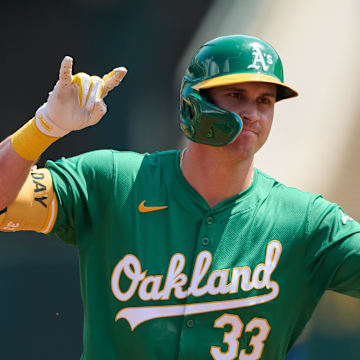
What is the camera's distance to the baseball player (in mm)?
2330

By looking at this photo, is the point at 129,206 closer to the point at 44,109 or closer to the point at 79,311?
the point at 44,109

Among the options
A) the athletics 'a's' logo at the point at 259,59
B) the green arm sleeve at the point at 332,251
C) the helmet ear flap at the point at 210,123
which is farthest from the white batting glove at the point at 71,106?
the green arm sleeve at the point at 332,251

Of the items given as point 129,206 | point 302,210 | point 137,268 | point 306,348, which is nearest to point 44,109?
point 129,206

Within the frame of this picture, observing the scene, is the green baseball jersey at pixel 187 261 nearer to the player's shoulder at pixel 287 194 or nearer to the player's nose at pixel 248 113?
the player's shoulder at pixel 287 194

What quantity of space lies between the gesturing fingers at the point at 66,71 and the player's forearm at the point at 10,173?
28 centimetres

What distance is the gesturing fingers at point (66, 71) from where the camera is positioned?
2.10m

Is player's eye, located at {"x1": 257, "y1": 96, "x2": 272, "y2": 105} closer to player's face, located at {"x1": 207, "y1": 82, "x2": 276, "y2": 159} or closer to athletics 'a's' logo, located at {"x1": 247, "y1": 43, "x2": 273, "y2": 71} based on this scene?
player's face, located at {"x1": 207, "y1": 82, "x2": 276, "y2": 159}

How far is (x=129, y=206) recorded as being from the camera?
2414 mm

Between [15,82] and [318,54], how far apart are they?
5.92 ft

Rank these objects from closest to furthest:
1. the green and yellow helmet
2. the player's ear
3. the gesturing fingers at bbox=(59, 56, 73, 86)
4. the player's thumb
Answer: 1. the gesturing fingers at bbox=(59, 56, 73, 86)
2. the player's thumb
3. the green and yellow helmet
4. the player's ear

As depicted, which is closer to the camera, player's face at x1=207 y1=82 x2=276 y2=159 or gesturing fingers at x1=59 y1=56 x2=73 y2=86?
gesturing fingers at x1=59 y1=56 x2=73 y2=86

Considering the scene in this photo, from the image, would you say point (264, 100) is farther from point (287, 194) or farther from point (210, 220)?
point (210, 220)

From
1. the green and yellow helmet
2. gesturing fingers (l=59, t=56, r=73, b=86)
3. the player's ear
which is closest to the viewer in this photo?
gesturing fingers (l=59, t=56, r=73, b=86)

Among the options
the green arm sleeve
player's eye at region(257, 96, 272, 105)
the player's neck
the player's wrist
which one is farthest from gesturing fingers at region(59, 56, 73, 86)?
the green arm sleeve
